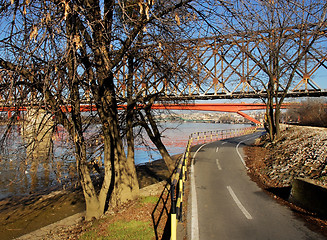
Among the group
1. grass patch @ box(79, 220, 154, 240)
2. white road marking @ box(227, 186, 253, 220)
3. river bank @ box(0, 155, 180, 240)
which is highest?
grass patch @ box(79, 220, 154, 240)

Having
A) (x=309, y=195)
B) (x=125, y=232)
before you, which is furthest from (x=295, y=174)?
(x=125, y=232)

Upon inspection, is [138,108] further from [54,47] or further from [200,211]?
[54,47]

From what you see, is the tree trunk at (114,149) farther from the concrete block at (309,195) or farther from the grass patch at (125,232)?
the concrete block at (309,195)

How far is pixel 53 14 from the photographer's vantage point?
15.4ft

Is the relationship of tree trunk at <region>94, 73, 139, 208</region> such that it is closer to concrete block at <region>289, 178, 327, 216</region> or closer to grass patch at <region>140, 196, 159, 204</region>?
grass patch at <region>140, 196, 159, 204</region>

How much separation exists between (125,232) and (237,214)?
3.04 m

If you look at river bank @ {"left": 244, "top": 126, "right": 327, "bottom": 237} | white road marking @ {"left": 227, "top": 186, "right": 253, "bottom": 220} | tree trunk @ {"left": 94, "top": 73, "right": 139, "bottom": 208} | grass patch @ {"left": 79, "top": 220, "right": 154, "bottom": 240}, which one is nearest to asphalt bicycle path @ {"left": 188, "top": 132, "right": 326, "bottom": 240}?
white road marking @ {"left": 227, "top": 186, "right": 253, "bottom": 220}

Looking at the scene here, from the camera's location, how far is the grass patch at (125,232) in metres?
5.47

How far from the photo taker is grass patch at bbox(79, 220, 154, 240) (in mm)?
5469

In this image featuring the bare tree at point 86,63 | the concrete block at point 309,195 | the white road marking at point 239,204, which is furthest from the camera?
the white road marking at point 239,204

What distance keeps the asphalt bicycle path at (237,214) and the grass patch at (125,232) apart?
39.1 inches

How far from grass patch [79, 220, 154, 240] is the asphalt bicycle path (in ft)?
3.26

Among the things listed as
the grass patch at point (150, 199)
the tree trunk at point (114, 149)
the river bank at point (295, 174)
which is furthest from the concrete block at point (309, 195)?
the tree trunk at point (114, 149)

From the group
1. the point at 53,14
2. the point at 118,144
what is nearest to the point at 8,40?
the point at 53,14
